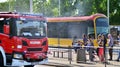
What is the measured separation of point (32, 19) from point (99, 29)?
769 inches

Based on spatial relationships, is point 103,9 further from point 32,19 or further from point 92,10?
point 32,19

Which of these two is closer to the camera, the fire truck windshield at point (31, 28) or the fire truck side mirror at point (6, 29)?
the fire truck side mirror at point (6, 29)

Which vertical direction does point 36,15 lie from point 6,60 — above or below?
above

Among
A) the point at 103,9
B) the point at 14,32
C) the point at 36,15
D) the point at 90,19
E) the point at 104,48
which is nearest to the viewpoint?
the point at 14,32

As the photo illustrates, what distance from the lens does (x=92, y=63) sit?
20297mm

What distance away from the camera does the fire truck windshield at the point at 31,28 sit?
52.5 ft

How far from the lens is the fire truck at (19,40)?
15883mm

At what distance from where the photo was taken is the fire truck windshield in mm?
16016

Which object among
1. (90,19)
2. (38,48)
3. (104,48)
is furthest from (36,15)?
(90,19)

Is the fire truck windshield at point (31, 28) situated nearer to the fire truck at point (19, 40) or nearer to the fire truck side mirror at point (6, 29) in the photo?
the fire truck at point (19, 40)

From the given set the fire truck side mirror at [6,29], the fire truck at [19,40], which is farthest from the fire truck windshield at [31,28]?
the fire truck side mirror at [6,29]

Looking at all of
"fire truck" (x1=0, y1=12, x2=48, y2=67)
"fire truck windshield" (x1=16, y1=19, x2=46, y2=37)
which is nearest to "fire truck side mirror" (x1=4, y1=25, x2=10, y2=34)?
"fire truck" (x1=0, y1=12, x2=48, y2=67)

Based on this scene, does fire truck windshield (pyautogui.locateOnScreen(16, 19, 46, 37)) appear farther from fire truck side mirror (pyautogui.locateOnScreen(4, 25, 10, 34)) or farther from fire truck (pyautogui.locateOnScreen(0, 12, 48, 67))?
fire truck side mirror (pyautogui.locateOnScreen(4, 25, 10, 34))

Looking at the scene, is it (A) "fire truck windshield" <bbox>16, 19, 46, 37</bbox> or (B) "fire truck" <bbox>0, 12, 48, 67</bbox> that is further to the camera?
(A) "fire truck windshield" <bbox>16, 19, 46, 37</bbox>
